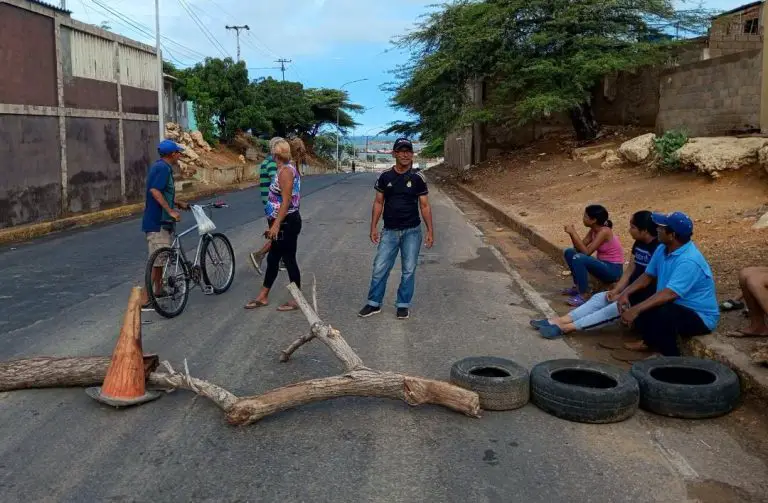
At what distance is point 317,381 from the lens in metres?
4.45

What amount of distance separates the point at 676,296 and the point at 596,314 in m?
0.89

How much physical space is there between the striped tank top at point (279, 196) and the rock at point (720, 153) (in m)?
8.53

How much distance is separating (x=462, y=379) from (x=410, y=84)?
2395cm

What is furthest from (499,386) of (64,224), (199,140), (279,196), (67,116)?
(199,140)

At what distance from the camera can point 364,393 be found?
4.52 meters

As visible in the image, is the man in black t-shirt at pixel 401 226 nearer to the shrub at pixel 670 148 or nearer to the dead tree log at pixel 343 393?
the dead tree log at pixel 343 393

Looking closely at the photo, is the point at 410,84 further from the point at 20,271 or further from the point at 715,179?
the point at 20,271

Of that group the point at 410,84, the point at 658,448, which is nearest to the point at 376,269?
the point at 658,448

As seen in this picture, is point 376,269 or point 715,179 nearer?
point 376,269

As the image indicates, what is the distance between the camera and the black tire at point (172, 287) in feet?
22.1

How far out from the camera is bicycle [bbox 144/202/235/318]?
6.91 metres

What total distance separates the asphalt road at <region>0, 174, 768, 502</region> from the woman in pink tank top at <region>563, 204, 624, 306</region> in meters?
1.07

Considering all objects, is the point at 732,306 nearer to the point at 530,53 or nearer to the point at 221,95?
the point at 530,53

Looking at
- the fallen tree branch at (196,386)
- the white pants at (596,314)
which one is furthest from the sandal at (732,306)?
the fallen tree branch at (196,386)
